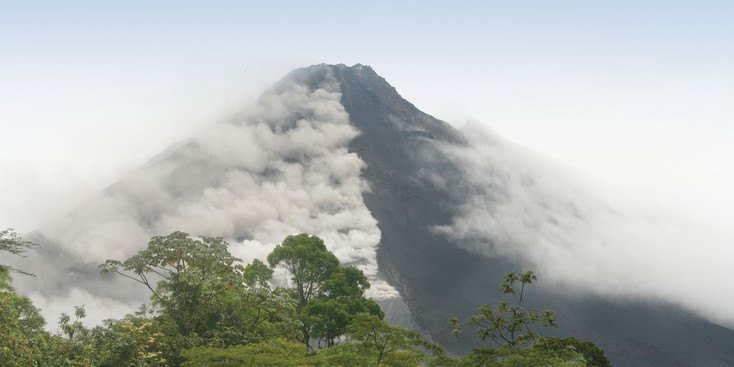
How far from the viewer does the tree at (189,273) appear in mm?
20000

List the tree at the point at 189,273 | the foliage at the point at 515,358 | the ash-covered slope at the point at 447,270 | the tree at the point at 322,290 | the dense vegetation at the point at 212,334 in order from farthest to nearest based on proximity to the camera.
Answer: the ash-covered slope at the point at 447,270 < the tree at the point at 322,290 < the tree at the point at 189,273 < the dense vegetation at the point at 212,334 < the foliage at the point at 515,358

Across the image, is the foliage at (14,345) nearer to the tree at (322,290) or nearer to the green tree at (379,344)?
the green tree at (379,344)

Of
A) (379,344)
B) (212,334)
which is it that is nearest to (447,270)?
(212,334)

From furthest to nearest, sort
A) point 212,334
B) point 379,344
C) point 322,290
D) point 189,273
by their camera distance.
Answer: point 322,290 < point 212,334 < point 189,273 < point 379,344

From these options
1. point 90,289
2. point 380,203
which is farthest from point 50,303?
point 380,203

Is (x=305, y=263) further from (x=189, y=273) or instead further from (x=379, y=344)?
(x=379, y=344)

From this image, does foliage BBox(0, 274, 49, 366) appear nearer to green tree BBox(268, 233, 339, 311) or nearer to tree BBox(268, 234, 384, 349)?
tree BBox(268, 234, 384, 349)

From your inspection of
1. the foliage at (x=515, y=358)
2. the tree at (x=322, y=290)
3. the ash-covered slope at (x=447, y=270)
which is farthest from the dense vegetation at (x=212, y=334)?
the ash-covered slope at (x=447, y=270)

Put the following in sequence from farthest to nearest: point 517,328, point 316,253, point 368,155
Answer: point 368,155 → point 316,253 → point 517,328

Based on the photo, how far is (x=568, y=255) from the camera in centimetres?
12838

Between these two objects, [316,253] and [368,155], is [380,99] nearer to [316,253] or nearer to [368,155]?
[368,155]

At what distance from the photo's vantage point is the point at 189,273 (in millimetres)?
19875

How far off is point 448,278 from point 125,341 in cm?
8890

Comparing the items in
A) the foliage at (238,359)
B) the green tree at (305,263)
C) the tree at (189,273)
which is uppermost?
the green tree at (305,263)
